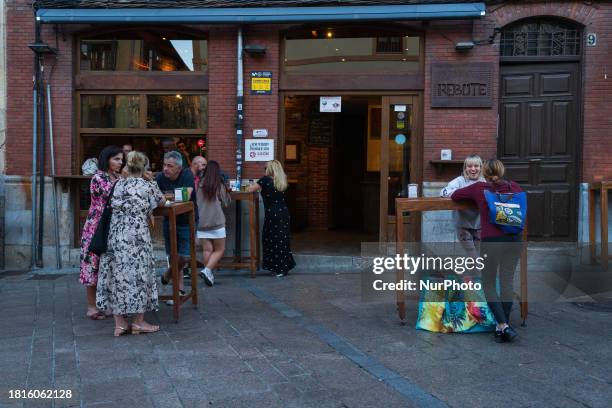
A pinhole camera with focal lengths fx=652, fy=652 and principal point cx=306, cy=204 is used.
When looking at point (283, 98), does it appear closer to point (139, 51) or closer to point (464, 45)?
point (139, 51)

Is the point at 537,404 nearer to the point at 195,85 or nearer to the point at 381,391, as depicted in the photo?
the point at 381,391

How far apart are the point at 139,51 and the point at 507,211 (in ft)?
24.5

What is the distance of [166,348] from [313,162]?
9.80 meters

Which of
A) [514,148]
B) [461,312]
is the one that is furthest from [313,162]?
[461,312]

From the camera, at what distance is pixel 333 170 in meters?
15.6

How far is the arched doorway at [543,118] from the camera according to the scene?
10.4m

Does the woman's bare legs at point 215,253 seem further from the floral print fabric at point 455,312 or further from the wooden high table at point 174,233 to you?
the floral print fabric at point 455,312

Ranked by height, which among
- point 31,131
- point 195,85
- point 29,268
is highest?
point 195,85

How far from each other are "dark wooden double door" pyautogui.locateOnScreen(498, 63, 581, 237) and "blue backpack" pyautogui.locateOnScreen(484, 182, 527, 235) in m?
4.80

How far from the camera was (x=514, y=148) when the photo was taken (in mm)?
10578

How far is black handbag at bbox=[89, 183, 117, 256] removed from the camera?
6.15 m

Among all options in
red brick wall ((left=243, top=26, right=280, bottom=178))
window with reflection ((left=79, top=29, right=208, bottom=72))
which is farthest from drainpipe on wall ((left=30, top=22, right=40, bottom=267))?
red brick wall ((left=243, top=26, right=280, bottom=178))

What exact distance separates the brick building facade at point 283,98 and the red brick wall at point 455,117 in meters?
0.02

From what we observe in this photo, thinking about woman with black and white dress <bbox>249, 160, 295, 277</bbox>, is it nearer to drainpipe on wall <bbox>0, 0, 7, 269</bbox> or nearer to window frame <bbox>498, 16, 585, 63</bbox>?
window frame <bbox>498, 16, 585, 63</bbox>
